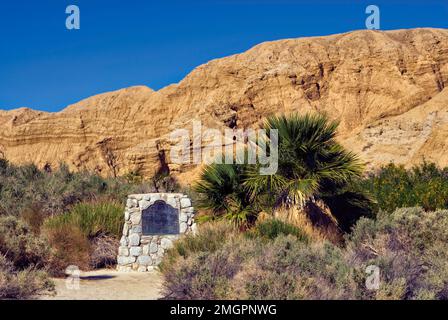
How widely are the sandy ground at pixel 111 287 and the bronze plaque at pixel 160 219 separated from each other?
113cm

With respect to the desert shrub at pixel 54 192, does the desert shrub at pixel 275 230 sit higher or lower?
lower

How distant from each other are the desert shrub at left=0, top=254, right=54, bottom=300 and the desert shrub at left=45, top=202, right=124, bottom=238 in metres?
4.13

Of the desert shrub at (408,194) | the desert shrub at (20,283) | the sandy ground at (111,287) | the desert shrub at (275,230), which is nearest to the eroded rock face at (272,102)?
the desert shrub at (408,194)

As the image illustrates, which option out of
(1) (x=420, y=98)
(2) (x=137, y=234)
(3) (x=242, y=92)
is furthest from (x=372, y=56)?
(2) (x=137, y=234)

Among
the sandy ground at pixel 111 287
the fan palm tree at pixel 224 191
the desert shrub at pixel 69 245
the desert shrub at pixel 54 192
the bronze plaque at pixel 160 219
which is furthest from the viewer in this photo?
the desert shrub at pixel 54 192

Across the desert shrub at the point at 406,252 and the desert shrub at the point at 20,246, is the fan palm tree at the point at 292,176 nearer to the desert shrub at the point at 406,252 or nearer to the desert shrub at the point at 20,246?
the desert shrub at the point at 406,252

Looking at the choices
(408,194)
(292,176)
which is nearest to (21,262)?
(292,176)

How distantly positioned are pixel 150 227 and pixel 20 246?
3828 mm

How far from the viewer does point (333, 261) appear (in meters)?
7.84

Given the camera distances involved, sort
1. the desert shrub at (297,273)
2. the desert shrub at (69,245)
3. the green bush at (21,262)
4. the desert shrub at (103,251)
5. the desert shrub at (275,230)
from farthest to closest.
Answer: the desert shrub at (103,251) → the desert shrub at (69,245) → the desert shrub at (275,230) → the green bush at (21,262) → the desert shrub at (297,273)

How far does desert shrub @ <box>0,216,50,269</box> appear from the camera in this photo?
31.7 feet

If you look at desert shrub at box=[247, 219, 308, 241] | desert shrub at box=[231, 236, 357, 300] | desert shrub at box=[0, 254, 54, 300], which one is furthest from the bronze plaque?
desert shrub at box=[231, 236, 357, 300]

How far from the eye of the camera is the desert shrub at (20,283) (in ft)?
25.5

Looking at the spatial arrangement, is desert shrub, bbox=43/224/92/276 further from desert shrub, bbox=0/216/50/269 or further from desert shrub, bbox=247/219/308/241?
desert shrub, bbox=247/219/308/241
